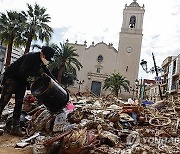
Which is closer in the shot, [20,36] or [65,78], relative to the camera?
[20,36]

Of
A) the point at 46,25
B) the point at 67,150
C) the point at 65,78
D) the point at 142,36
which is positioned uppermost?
the point at 142,36

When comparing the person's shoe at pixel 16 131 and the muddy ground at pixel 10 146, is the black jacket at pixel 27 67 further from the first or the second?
the muddy ground at pixel 10 146

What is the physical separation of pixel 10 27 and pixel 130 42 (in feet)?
105

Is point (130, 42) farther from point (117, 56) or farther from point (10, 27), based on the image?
point (10, 27)

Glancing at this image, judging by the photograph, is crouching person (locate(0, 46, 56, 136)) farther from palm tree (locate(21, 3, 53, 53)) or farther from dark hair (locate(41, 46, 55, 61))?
palm tree (locate(21, 3, 53, 53))

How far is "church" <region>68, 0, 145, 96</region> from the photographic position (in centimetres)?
4956

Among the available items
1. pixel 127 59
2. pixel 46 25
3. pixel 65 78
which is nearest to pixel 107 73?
pixel 127 59

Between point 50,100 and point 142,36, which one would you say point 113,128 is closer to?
point 50,100

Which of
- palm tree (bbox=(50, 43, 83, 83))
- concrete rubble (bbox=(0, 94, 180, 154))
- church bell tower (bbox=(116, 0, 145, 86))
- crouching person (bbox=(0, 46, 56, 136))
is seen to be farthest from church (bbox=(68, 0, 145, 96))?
crouching person (bbox=(0, 46, 56, 136))

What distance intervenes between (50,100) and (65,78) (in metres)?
35.5

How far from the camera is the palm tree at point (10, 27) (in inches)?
876

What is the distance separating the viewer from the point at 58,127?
4184 mm

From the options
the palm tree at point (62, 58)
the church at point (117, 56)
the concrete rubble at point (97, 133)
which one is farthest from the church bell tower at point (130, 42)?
the concrete rubble at point (97, 133)

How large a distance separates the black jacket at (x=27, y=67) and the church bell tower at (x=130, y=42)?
45618 millimetres
